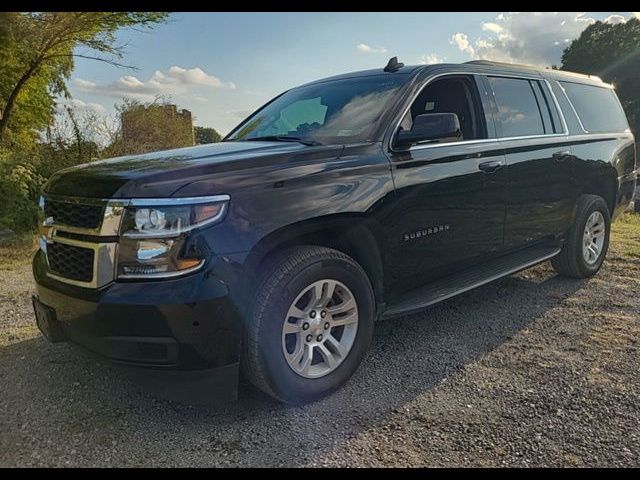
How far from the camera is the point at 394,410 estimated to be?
9.47 ft

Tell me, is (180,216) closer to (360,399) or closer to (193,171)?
(193,171)

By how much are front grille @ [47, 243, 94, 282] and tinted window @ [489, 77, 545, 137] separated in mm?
3260

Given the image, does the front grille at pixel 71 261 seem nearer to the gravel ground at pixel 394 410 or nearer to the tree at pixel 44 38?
the gravel ground at pixel 394 410

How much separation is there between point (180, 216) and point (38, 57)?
508 inches

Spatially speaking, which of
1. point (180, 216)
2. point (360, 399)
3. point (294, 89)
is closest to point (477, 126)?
point (294, 89)

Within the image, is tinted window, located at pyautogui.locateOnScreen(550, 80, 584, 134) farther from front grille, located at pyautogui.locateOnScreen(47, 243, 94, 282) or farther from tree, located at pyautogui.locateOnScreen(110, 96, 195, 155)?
tree, located at pyautogui.locateOnScreen(110, 96, 195, 155)

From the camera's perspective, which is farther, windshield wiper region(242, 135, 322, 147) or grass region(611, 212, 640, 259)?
grass region(611, 212, 640, 259)

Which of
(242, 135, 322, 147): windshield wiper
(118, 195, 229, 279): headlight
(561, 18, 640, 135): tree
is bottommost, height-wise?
(118, 195, 229, 279): headlight

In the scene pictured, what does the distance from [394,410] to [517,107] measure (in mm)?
2937

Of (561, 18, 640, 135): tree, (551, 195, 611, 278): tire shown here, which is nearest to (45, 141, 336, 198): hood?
(551, 195, 611, 278): tire

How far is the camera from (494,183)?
4020mm

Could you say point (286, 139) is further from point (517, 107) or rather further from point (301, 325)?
point (517, 107)

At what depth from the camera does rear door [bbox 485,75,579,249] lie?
4.25 m

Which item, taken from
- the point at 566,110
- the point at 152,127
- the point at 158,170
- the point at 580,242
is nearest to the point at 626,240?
the point at 580,242
